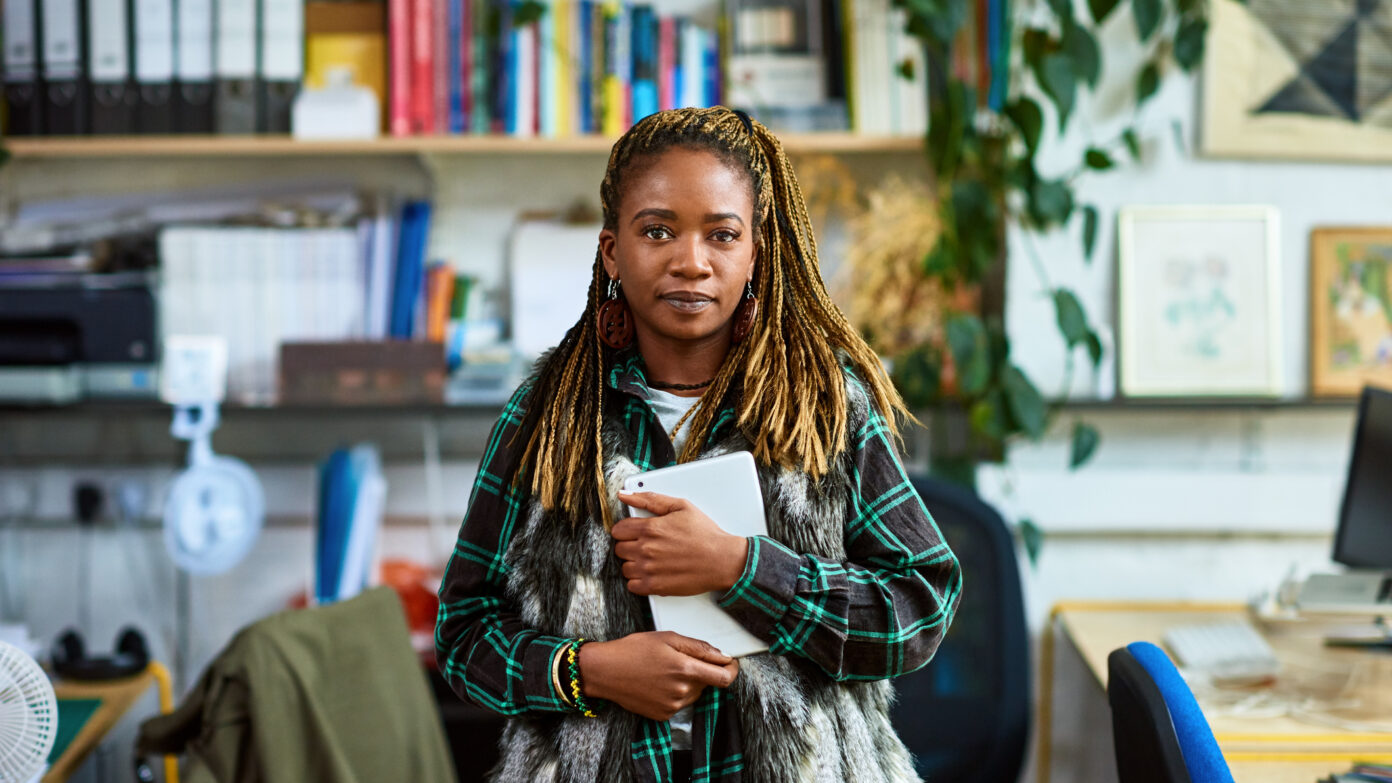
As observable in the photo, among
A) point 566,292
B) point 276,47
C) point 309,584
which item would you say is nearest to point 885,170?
point 566,292

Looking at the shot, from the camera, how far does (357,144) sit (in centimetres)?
211

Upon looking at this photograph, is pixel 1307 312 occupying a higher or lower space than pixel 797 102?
lower

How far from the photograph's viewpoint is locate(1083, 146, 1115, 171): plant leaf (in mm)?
1973

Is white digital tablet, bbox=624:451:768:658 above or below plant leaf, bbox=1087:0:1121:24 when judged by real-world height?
below

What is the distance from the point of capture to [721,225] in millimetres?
864

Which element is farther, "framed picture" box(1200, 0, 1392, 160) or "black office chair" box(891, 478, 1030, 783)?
"framed picture" box(1200, 0, 1392, 160)

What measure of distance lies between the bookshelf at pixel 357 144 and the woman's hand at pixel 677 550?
4.62 feet

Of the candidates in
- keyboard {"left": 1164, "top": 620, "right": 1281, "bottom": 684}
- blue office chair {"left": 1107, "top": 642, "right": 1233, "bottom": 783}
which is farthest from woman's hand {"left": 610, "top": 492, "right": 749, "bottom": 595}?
keyboard {"left": 1164, "top": 620, "right": 1281, "bottom": 684}

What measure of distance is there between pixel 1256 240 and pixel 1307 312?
0.18 metres

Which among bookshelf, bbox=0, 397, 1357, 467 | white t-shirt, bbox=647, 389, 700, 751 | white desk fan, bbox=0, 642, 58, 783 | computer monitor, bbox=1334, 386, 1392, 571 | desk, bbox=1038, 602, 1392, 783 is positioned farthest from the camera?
bookshelf, bbox=0, 397, 1357, 467

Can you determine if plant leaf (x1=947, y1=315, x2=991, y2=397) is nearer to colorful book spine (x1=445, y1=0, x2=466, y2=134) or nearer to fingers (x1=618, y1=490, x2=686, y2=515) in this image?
colorful book spine (x1=445, y1=0, x2=466, y2=134)

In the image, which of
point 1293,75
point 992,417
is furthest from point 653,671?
point 1293,75

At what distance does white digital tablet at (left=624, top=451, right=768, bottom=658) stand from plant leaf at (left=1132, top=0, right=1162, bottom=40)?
1.50 m

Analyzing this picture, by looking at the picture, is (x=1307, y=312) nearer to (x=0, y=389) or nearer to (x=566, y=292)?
(x=566, y=292)
